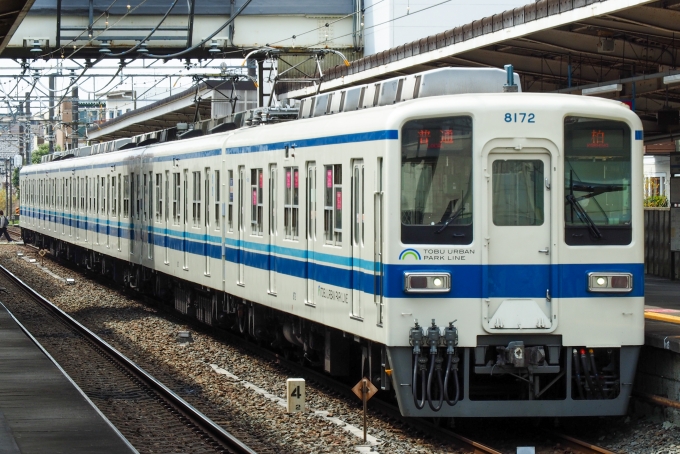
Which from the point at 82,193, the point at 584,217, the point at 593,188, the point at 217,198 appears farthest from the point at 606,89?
the point at 82,193

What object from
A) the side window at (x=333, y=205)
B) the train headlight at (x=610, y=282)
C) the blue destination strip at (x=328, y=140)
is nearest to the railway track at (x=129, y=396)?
the side window at (x=333, y=205)

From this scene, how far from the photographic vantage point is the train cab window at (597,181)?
30.7 feet

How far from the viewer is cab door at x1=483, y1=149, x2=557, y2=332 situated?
923 cm

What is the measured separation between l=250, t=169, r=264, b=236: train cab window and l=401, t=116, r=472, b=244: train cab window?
4.09 metres

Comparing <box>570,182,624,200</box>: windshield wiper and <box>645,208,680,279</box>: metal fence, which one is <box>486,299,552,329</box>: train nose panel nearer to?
<box>570,182,624,200</box>: windshield wiper

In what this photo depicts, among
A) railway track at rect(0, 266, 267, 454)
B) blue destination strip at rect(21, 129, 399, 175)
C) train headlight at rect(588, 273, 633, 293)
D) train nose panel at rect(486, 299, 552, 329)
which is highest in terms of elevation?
blue destination strip at rect(21, 129, 399, 175)

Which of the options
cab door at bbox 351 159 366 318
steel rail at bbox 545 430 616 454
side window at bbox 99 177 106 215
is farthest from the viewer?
side window at bbox 99 177 106 215

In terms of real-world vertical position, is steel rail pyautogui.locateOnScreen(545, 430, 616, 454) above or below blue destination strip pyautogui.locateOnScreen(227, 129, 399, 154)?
below

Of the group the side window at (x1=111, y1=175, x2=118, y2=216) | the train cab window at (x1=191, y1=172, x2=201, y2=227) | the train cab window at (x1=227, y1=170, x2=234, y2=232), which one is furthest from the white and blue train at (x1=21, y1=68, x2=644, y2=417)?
the side window at (x1=111, y1=175, x2=118, y2=216)

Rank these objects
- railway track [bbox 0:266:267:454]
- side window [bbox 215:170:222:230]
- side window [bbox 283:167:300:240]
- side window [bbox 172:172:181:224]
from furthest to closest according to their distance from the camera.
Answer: side window [bbox 172:172:181:224] → side window [bbox 215:170:222:230] → side window [bbox 283:167:300:240] → railway track [bbox 0:266:267:454]

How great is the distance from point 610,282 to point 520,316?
0.78 metres

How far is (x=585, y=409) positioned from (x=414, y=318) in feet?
5.01

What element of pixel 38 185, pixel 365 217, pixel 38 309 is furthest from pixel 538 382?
pixel 38 185

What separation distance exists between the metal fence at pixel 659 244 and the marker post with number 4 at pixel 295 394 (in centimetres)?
882
